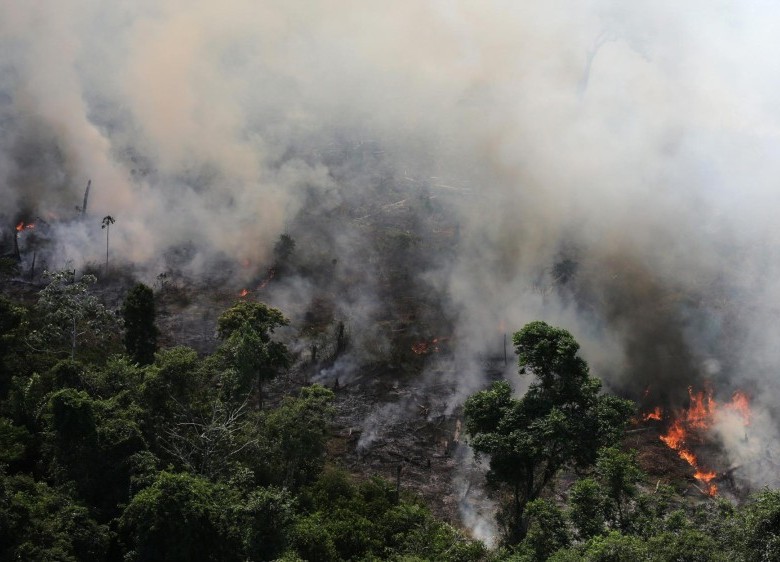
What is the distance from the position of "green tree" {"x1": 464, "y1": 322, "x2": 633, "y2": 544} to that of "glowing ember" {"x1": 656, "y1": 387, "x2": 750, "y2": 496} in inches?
772

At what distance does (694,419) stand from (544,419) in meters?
26.8

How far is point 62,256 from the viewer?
74.4m

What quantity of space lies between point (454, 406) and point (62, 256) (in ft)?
159

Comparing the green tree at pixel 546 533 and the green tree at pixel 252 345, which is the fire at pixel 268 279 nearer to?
the green tree at pixel 252 345

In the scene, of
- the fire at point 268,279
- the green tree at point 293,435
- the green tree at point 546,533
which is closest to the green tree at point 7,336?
the green tree at point 293,435

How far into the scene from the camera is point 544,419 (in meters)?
Result: 36.8

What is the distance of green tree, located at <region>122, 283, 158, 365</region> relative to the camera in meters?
54.7

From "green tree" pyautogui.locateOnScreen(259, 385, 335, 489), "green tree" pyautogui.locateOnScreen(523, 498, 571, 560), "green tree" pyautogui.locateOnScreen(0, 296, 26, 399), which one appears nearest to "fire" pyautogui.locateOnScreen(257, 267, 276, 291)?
"green tree" pyautogui.locateOnScreen(0, 296, 26, 399)

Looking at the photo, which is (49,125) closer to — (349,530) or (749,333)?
(349,530)

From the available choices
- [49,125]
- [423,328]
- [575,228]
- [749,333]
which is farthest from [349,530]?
[49,125]

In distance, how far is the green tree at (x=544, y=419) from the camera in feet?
120

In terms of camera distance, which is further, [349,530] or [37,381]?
[37,381]

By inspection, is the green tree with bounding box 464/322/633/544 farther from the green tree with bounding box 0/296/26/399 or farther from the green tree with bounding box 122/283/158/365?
the green tree with bounding box 0/296/26/399

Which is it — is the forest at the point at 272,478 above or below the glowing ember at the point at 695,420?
below
